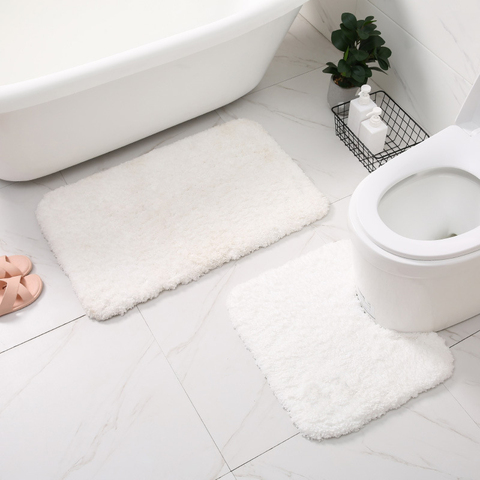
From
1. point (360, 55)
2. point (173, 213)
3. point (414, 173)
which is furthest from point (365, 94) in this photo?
point (173, 213)

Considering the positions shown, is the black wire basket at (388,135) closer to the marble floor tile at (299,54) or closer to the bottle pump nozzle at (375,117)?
the bottle pump nozzle at (375,117)

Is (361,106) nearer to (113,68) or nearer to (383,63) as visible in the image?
(383,63)

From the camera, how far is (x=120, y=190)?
2.13 m

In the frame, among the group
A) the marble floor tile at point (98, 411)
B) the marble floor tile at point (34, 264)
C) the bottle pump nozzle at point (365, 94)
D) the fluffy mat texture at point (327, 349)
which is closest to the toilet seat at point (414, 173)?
the fluffy mat texture at point (327, 349)

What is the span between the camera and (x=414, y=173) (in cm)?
153

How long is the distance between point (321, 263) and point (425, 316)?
0.42 m

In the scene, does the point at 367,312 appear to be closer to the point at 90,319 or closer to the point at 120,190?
the point at 90,319

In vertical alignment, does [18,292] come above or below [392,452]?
above

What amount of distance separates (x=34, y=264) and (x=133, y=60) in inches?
32.6

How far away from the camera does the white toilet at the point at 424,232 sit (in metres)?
1.35

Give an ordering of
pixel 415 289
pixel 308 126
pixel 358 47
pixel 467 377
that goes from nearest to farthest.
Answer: pixel 415 289 → pixel 467 377 → pixel 358 47 → pixel 308 126

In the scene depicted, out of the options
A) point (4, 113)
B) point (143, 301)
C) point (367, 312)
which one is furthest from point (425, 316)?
point (4, 113)

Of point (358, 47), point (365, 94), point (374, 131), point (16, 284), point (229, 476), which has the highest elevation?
point (358, 47)

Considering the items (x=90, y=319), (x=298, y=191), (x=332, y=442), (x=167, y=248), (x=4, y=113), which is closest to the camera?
(x=332, y=442)
